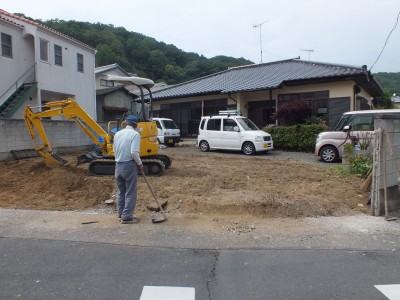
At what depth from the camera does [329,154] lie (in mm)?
13555

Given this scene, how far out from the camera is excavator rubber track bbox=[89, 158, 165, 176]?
32.4 ft

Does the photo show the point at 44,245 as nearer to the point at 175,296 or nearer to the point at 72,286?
the point at 72,286

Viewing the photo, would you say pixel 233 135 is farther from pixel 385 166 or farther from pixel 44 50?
pixel 44 50

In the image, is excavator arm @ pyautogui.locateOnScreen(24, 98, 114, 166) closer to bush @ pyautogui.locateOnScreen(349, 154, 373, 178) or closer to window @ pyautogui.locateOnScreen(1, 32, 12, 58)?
bush @ pyautogui.locateOnScreen(349, 154, 373, 178)

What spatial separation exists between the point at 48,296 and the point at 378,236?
185 inches

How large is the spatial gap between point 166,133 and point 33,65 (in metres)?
8.05

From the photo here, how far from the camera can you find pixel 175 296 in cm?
364

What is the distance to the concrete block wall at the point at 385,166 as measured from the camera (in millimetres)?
6613

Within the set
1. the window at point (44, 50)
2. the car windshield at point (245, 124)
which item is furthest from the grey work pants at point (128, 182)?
the window at point (44, 50)

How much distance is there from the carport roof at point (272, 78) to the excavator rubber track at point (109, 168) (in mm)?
11595

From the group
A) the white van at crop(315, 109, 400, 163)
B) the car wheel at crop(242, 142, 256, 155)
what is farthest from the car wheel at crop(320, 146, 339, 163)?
the car wheel at crop(242, 142, 256, 155)

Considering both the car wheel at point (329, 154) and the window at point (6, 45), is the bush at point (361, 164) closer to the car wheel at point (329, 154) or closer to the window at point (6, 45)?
the car wheel at point (329, 154)

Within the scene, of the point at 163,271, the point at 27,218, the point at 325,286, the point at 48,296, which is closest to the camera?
the point at 48,296

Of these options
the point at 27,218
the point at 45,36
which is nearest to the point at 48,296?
the point at 27,218
